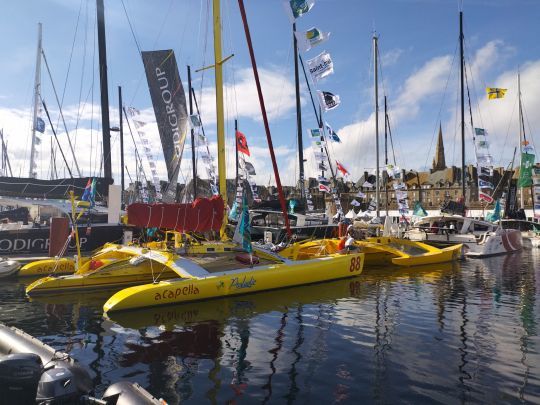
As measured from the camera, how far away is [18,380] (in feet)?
13.4


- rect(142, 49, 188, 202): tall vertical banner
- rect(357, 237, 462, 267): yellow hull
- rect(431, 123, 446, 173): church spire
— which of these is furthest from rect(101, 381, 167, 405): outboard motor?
rect(431, 123, 446, 173): church spire

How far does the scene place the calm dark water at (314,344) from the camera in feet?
18.7

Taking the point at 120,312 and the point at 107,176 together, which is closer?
the point at 120,312

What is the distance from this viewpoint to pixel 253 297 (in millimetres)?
11617

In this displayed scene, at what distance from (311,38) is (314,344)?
14.1 meters

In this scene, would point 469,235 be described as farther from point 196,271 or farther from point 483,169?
point 196,271

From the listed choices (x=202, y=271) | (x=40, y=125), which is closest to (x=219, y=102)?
(x=202, y=271)

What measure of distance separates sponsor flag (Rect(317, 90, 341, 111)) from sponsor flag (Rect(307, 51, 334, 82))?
2.43 meters

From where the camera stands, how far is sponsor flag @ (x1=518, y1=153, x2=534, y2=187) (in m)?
30.8

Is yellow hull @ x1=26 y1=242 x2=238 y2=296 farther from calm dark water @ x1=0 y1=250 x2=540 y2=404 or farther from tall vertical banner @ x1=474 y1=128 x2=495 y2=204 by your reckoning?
tall vertical banner @ x1=474 y1=128 x2=495 y2=204

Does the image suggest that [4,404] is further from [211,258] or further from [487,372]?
[211,258]

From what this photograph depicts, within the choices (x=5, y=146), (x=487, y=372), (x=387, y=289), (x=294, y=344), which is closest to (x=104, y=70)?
(x=387, y=289)

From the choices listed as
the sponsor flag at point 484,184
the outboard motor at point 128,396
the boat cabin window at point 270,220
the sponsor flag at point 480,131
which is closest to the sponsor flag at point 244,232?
the outboard motor at point 128,396

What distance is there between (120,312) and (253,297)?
3604 mm
